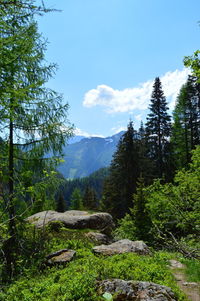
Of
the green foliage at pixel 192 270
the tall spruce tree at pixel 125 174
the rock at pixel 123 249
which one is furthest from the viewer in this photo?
the tall spruce tree at pixel 125 174

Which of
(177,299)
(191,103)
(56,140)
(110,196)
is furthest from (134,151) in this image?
(177,299)

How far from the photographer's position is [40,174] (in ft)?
26.8

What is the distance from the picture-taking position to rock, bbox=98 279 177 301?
4.54 m

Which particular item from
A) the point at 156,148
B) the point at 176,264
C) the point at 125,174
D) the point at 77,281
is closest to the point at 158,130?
the point at 156,148

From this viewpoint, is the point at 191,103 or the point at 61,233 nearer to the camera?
the point at 61,233

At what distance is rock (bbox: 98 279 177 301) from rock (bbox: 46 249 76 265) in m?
3.53

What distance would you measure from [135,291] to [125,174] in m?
22.7

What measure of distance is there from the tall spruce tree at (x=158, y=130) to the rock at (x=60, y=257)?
23735mm

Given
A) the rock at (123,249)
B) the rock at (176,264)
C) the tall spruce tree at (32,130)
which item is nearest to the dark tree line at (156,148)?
the rock at (123,249)

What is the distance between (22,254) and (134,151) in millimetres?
21184

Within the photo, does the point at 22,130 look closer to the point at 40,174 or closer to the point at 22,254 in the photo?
the point at 40,174

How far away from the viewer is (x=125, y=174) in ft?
89.7

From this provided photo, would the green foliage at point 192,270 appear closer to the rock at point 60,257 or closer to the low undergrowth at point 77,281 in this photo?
the low undergrowth at point 77,281

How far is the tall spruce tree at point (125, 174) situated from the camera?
27016mm
